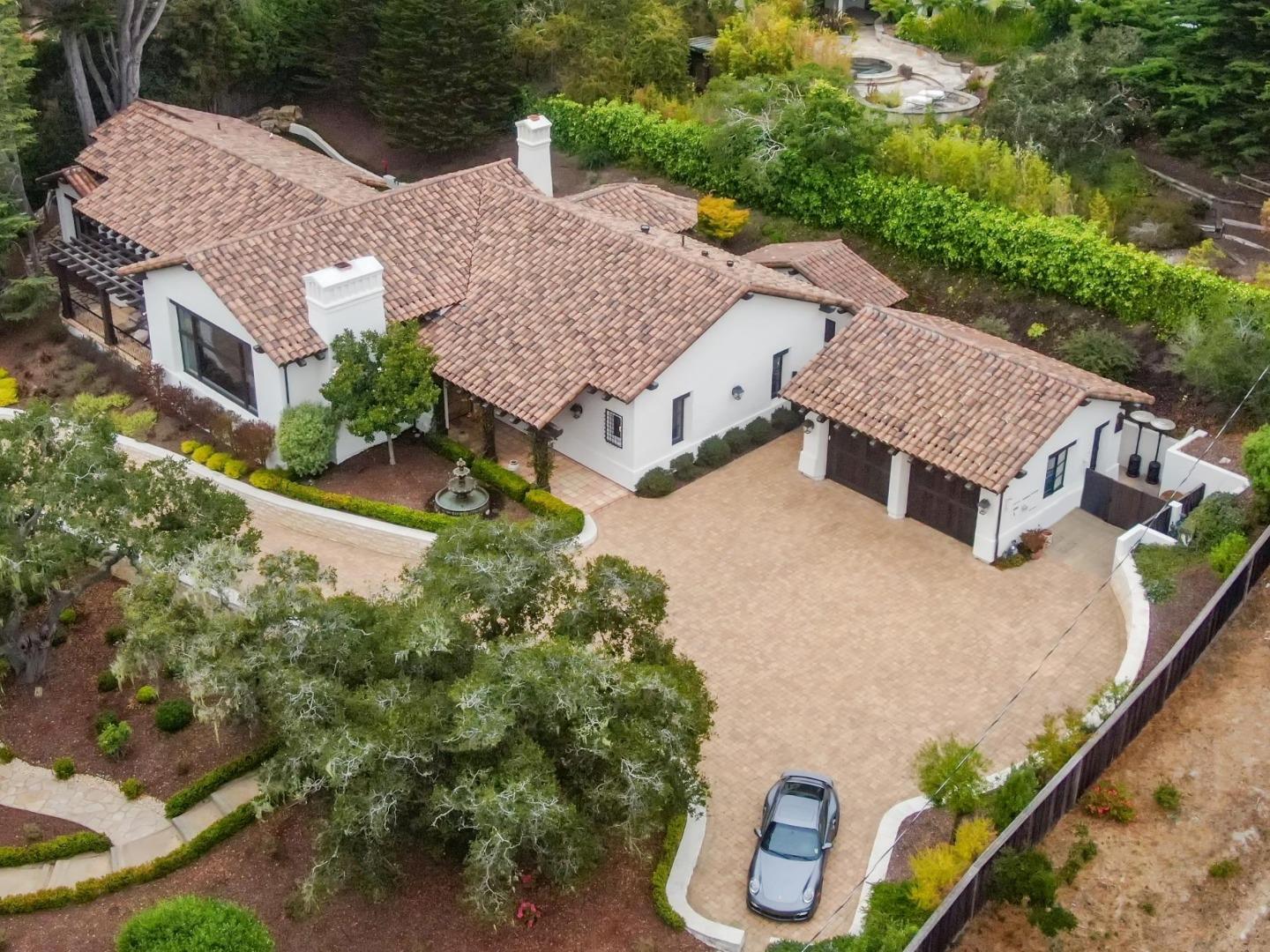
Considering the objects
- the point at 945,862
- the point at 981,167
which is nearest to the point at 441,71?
the point at 981,167

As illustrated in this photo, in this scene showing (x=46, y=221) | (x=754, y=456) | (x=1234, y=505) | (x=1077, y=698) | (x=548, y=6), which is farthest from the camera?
(x=548, y=6)

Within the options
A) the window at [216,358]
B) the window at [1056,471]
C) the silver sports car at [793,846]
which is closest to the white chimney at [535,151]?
the window at [216,358]

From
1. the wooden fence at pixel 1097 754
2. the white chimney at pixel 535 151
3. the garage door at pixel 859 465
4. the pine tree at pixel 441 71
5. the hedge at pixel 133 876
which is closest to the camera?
the wooden fence at pixel 1097 754

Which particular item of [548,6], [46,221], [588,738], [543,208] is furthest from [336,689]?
[548,6]

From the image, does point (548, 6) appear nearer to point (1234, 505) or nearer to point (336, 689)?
point (1234, 505)

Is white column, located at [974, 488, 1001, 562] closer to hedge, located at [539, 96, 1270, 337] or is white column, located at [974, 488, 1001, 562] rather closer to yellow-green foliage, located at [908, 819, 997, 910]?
hedge, located at [539, 96, 1270, 337]

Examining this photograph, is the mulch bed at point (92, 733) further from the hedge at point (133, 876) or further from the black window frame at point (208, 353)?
the black window frame at point (208, 353)

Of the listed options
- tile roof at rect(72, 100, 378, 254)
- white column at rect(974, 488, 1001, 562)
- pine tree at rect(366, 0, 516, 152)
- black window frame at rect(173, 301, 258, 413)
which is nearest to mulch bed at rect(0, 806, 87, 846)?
black window frame at rect(173, 301, 258, 413)

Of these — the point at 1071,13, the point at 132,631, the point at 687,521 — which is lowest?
the point at 687,521
